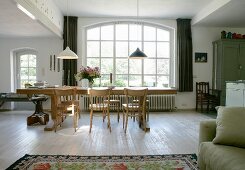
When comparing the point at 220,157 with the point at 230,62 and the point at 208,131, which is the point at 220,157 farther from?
the point at 230,62

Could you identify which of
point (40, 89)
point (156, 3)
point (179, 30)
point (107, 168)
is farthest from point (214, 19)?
point (107, 168)

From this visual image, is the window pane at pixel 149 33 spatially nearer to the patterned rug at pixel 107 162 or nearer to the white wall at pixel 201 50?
the white wall at pixel 201 50

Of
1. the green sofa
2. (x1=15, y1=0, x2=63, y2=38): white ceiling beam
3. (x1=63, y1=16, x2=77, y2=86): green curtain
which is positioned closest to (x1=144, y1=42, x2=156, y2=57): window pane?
(x1=63, y1=16, x2=77, y2=86): green curtain

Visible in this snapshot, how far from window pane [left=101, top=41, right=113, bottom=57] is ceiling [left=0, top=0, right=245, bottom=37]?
94 cm

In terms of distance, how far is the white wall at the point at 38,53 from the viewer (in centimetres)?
809

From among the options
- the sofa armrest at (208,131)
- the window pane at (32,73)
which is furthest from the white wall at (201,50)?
the sofa armrest at (208,131)

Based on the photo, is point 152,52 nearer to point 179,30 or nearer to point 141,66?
point 141,66

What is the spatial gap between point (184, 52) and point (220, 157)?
6345 mm

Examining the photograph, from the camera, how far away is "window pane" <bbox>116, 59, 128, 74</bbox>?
8.41 meters

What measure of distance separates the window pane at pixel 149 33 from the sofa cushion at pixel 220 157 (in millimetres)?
6238

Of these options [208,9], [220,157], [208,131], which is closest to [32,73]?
[208,9]

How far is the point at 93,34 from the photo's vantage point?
27.5 feet

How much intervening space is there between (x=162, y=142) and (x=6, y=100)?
5485mm

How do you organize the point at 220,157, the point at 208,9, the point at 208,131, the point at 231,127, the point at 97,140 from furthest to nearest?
the point at 208,9, the point at 97,140, the point at 208,131, the point at 231,127, the point at 220,157
